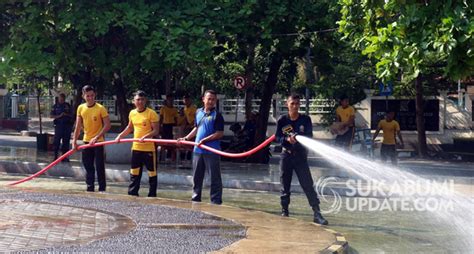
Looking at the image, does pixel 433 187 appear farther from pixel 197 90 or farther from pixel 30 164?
pixel 197 90

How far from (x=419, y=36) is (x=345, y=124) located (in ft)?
33.2

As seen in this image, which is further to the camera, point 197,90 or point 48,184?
point 197,90

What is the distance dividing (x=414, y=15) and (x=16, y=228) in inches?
195

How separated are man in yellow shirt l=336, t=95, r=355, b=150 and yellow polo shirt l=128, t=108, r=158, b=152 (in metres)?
7.11

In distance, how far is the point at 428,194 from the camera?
506 inches

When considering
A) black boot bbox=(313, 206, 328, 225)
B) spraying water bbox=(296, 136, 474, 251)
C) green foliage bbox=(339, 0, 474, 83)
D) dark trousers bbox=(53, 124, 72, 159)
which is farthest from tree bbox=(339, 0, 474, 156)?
dark trousers bbox=(53, 124, 72, 159)

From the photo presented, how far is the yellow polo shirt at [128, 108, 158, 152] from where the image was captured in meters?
12.5

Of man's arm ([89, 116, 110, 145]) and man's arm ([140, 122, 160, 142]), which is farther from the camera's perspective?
man's arm ([89, 116, 110, 145])

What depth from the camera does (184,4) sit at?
18.0m

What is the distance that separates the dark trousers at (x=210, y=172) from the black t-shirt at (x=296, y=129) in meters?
1.14

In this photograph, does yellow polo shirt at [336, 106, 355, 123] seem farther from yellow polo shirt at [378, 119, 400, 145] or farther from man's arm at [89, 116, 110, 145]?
man's arm at [89, 116, 110, 145]

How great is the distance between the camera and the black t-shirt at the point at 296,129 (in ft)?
35.3

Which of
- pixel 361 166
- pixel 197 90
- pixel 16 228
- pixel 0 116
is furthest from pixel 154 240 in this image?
pixel 0 116

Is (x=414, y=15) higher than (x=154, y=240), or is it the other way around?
(x=414, y=15)
